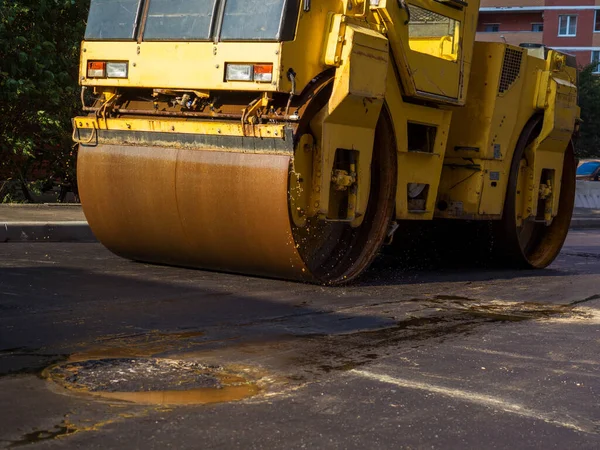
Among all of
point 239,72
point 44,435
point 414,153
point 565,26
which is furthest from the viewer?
point 565,26

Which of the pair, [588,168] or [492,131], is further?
[588,168]

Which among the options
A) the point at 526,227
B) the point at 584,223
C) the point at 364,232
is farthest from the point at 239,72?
the point at 584,223

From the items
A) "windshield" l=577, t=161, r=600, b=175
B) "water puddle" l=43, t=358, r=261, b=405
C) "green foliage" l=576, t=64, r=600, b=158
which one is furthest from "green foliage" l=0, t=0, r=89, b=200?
"green foliage" l=576, t=64, r=600, b=158

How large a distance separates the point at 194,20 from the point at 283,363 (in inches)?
147

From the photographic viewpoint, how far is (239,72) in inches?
318

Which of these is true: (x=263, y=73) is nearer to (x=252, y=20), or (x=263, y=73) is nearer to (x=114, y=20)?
(x=252, y=20)

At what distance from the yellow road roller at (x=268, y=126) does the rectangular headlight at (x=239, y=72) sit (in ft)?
0.06

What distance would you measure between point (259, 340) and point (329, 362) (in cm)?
67

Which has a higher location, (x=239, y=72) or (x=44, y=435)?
(x=239, y=72)

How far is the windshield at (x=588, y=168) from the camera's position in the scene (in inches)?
1564

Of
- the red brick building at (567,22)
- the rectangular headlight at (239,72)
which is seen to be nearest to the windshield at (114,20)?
the rectangular headlight at (239,72)

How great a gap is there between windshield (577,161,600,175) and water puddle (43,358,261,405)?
36.0 meters

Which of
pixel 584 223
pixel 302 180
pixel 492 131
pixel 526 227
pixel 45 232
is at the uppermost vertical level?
pixel 492 131

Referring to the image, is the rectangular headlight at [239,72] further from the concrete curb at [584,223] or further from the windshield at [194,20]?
the concrete curb at [584,223]
